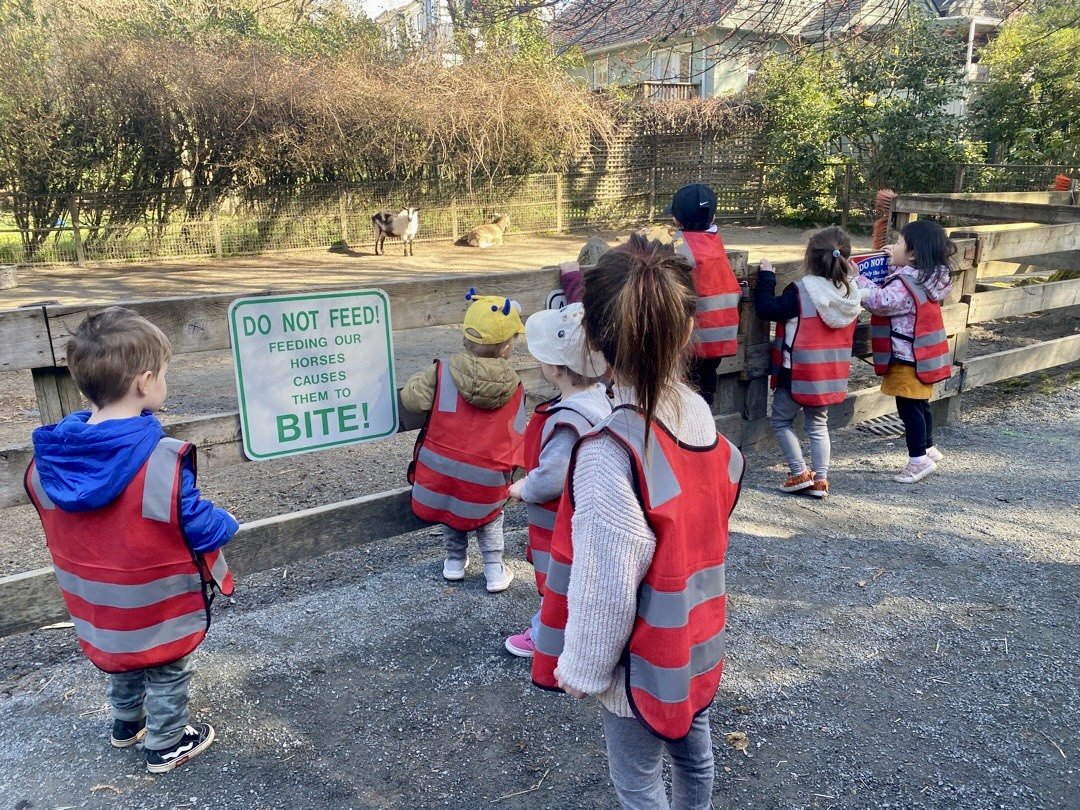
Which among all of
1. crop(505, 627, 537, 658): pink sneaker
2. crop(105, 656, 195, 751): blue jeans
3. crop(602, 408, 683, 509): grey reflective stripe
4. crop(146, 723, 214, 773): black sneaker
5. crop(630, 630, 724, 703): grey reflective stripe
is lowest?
crop(505, 627, 537, 658): pink sneaker

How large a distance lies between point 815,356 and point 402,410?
7.67 feet

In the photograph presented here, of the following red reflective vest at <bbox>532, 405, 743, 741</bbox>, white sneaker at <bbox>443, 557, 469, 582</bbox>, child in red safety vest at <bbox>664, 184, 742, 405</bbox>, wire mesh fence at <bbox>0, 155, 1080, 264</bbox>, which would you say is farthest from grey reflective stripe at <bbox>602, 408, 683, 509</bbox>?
wire mesh fence at <bbox>0, 155, 1080, 264</bbox>

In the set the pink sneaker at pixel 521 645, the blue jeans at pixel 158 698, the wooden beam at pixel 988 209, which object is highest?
the wooden beam at pixel 988 209

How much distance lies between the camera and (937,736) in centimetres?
287

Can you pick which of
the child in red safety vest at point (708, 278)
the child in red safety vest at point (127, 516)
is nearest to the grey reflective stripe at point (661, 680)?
the child in red safety vest at point (127, 516)

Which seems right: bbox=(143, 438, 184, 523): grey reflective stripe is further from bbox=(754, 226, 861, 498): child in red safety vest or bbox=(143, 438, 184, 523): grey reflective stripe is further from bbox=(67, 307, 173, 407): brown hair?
bbox=(754, 226, 861, 498): child in red safety vest

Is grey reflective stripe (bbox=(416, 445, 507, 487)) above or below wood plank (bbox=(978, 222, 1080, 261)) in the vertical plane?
below

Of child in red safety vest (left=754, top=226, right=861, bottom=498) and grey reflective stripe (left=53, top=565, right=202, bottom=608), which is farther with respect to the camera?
child in red safety vest (left=754, top=226, right=861, bottom=498)

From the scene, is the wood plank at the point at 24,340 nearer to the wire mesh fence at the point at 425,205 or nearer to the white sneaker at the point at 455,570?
the white sneaker at the point at 455,570

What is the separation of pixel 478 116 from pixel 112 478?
1760cm

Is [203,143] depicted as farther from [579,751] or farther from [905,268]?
[579,751]

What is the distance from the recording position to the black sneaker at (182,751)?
2645 millimetres

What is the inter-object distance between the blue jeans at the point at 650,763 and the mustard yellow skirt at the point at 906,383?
3.62 meters

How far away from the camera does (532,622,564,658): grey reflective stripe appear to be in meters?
1.93
